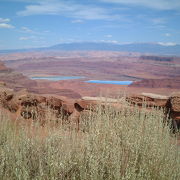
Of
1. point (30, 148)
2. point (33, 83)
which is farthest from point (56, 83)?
point (30, 148)

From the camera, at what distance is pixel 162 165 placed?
116 inches

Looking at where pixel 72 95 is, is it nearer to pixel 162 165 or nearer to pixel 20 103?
pixel 20 103

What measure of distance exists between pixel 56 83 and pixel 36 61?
3542 centimetres

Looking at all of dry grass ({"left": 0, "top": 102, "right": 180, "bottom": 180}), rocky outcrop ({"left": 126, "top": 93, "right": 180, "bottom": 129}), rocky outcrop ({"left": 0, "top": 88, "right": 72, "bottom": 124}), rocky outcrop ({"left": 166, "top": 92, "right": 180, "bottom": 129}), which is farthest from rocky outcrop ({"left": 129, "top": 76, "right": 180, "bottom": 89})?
dry grass ({"left": 0, "top": 102, "right": 180, "bottom": 180})

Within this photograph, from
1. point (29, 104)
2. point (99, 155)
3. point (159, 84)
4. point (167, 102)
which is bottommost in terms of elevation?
point (159, 84)

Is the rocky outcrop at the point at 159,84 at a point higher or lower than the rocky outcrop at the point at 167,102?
lower

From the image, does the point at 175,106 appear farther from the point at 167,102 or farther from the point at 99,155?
the point at 99,155

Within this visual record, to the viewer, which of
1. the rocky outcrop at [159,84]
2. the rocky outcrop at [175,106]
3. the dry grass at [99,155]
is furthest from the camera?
the rocky outcrop at [159,84]

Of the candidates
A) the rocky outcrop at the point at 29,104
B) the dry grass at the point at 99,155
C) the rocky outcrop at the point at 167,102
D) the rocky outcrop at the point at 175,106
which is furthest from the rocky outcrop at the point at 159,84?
the dry grass at the point at 99,155

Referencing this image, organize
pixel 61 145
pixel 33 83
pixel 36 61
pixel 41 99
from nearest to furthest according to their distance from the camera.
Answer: pixel 61 145
pixel 41 99
pixel 33 83
pixel 36 61

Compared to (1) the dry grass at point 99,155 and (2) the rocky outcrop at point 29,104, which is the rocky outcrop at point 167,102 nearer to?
(2) the rocky outcrop at point 29,104

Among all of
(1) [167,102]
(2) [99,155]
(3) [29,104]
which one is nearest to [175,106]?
(1) [167,102]

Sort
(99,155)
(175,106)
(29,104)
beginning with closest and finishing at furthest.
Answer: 1. (99,155)
2. (175,106)
3. (29,104)

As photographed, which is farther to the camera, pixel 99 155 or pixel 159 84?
pixel 159 84
